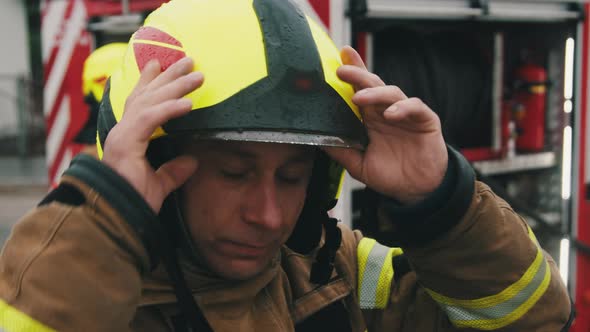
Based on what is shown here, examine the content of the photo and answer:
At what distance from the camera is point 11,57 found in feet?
52.5

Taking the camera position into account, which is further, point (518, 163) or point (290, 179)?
point (518, 163)

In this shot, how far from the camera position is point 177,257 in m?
1.44

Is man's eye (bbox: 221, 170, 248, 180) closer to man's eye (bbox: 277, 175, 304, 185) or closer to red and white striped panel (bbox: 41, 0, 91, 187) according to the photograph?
man's eye (bbox: 277, 175, 304, 185)

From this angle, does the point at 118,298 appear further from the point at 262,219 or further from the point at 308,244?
the point at 308,244

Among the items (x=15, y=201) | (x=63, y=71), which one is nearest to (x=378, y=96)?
(x=63, y=71)

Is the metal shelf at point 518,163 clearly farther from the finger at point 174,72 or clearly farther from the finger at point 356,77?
the finger at point 174,72

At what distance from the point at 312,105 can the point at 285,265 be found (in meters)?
0.47

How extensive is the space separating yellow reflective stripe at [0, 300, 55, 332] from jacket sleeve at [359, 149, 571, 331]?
2.37 feet

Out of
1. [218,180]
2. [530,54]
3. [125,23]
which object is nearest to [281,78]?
[218,180]

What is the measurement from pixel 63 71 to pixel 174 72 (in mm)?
2905

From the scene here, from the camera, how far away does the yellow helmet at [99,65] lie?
3.37 meters

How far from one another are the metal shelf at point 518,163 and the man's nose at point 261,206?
226 cm

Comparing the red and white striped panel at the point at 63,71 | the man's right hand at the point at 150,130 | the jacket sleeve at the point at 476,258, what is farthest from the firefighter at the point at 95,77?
the jacket sleeve at the point at 476,258

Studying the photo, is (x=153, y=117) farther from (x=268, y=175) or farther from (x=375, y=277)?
(x=375, y=277)
